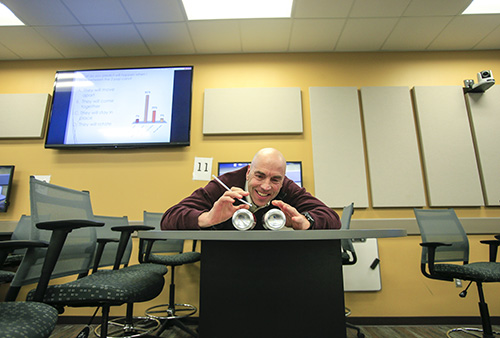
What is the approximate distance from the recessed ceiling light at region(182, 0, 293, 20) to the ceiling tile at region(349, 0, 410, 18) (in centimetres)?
66

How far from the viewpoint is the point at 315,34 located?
304 cm

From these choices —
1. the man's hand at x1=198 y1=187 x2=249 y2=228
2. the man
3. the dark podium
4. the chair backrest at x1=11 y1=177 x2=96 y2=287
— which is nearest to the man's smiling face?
the man

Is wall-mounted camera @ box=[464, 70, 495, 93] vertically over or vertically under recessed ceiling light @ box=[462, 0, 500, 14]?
under

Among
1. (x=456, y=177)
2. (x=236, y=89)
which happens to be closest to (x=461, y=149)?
(x=456, y=177)

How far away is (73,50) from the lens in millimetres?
3266

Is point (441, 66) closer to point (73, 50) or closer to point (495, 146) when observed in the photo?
point (495, 146)

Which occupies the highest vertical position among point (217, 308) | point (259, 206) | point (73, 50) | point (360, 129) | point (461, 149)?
point (73, 50)

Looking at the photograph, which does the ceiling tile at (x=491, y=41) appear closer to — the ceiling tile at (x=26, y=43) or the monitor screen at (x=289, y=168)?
the monitor screen at (x=289, y=168)

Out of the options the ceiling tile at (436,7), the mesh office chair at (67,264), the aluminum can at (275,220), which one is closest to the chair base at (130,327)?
the mesh office chair at (67,264)

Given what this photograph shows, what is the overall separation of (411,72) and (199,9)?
8.28ft

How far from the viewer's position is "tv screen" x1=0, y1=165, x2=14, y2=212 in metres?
2.91

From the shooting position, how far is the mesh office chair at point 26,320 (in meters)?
0.76

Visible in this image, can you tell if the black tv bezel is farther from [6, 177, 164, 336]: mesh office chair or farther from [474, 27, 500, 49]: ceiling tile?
[474, 27, 500, 49]: ceiling tile

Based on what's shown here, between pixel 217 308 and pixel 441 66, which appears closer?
pixel 217 308
